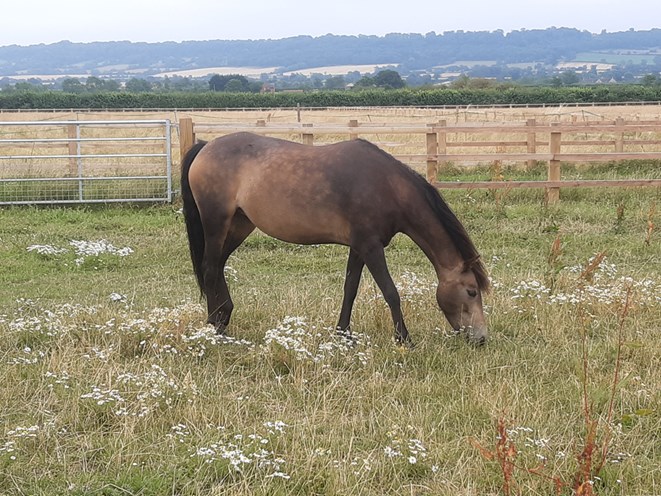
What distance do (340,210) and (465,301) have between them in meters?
1.12

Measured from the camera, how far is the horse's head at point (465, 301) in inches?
220

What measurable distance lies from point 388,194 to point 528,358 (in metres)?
1.51

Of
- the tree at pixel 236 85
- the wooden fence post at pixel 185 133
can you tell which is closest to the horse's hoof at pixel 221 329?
the wooden fence post at pixel 185 133

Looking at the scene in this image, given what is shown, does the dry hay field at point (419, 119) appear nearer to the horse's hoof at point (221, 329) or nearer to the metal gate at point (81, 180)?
the metal gate at point (81, 180)

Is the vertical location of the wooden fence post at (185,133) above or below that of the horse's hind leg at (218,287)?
above

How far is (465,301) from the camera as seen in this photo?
562 centimetres

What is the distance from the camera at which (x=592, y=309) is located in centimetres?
631

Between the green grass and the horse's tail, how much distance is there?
0.37 metres

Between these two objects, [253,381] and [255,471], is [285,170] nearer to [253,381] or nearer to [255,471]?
[253,381]

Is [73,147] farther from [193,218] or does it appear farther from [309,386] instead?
[309,386]

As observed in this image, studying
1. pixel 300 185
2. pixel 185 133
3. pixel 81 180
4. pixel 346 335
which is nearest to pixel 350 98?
pixel 185 133

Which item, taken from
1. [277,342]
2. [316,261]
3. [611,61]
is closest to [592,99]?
[316,261]

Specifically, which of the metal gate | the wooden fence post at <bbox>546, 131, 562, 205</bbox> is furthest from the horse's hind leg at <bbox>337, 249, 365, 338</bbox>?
the metal gate

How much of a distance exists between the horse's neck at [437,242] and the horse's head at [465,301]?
2.5 inches
